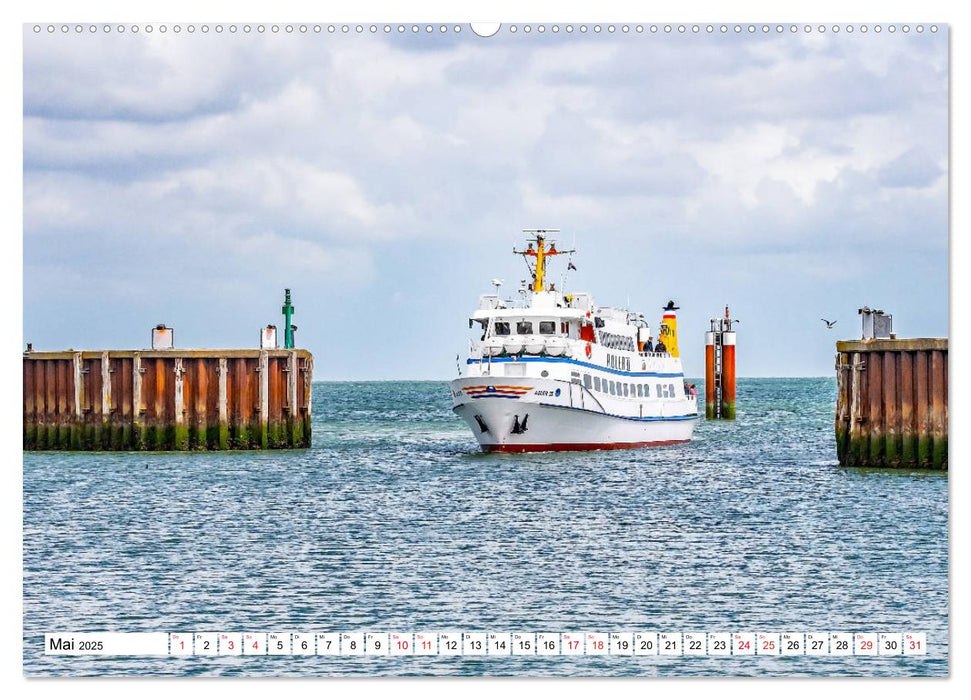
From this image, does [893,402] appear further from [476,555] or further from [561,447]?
[561,447]

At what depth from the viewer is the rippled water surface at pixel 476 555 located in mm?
25422

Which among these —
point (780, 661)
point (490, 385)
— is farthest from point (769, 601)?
point (490, 385)

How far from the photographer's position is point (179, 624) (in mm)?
25734

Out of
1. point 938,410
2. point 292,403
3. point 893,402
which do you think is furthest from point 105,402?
point 938,410

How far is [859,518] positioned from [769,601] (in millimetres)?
11638

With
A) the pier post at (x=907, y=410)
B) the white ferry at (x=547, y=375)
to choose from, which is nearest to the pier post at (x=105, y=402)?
the white ferry at (x=547, y=375)

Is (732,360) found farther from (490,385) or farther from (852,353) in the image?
(852,353)

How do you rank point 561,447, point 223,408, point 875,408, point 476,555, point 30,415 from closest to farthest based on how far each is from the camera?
point 476,555
point 875,408
point 223,408
point 30,415
point 561,447

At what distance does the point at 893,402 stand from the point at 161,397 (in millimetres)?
26976

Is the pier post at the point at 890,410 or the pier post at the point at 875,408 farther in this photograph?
the pier post at the point at 875,408

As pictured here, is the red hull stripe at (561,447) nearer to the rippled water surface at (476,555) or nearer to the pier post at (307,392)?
the rippled water surface at (476,555)

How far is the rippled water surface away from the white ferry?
9.75 feet

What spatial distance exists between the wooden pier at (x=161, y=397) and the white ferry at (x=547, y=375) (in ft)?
25.6

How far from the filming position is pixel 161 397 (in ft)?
185
